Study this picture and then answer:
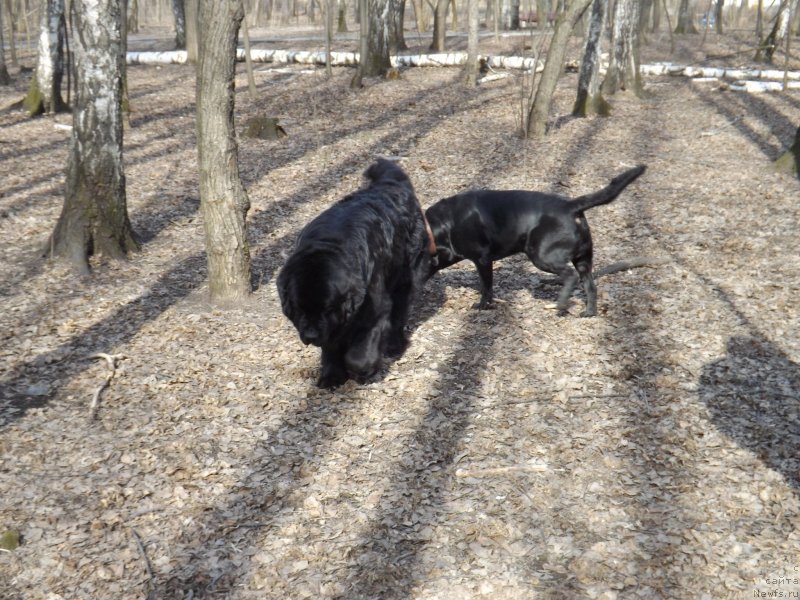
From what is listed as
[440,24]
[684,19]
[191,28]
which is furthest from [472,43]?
[684,19]

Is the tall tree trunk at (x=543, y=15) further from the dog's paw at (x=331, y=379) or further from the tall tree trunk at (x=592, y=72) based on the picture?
the dog's paw at (x=331, y=379)

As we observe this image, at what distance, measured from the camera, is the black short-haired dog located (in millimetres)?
6430

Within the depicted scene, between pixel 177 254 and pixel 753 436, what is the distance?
19.8ft

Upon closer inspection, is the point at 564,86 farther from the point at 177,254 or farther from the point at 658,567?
the point at 658,567

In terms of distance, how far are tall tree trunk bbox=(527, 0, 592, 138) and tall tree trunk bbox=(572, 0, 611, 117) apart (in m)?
2.03

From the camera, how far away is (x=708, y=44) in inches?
1174

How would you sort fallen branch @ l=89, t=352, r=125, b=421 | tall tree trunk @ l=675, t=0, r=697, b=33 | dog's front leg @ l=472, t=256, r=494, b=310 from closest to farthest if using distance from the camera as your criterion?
1. fallen branch @ l=89, t=352, r=125, b=421
2. dog's front leg @ l=472, t=256, r=494, b=310
3. tall tree trunk @ l=675, t=0, r=697, b=33

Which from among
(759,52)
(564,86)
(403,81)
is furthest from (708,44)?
(403,81)

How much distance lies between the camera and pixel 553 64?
1321cm

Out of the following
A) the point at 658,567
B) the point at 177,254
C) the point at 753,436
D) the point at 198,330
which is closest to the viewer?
the point at 658,567

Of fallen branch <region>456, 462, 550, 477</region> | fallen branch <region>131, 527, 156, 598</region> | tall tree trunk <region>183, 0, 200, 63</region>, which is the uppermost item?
tall tree trunk <region>183, 0, 200, 63</region>

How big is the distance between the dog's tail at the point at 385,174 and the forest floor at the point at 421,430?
4.36 ft

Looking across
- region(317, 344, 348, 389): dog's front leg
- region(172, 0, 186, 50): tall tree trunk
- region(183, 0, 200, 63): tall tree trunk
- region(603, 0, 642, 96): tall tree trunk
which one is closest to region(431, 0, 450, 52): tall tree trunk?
region(183, 0, 200, 63): tall tree trunk

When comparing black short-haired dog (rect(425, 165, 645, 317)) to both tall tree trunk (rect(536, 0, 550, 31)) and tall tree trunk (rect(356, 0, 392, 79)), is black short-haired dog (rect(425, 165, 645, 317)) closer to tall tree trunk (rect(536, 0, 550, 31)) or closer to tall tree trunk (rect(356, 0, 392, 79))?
tall tree trunk (rect(536, 0, 550, 31))
